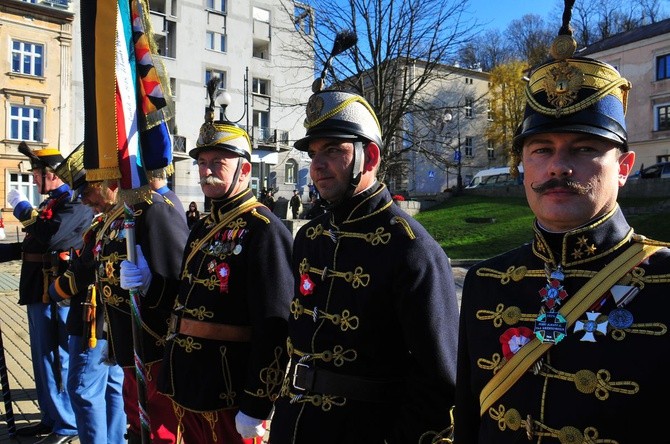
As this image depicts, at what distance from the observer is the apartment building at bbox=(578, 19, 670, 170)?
40312 mm

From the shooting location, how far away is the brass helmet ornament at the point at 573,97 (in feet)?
5.66

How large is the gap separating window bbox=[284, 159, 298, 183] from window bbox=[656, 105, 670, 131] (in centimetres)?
2724

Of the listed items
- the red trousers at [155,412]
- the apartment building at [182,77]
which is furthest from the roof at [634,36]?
the red trousers at [155,412]

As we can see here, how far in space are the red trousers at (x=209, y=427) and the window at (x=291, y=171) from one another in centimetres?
3689

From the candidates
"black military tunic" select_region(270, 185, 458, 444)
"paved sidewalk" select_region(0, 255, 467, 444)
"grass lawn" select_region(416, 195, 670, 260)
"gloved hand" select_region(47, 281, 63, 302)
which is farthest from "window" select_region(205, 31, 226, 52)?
"black military tunic" select_region(270, 185, 458, 444)

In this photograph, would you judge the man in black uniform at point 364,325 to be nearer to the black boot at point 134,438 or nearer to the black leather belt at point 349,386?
the black leather belt at point 349,386

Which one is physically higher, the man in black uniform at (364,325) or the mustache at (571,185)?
the mustache at (571,185)

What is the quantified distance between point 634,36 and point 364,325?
4829 centimetres

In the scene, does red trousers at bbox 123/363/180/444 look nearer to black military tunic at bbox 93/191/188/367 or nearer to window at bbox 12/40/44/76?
black military tunic at bbox 93/191/188/367

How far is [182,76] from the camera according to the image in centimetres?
3484

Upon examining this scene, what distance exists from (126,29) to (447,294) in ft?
7.61

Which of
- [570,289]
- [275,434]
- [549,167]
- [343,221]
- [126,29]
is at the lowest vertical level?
[275,434]

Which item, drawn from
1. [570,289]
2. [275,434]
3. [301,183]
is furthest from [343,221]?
[301,183]

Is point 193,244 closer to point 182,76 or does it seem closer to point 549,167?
point 549,167
